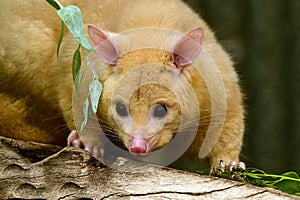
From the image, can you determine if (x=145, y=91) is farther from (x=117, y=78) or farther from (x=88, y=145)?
(x=88, y=145)

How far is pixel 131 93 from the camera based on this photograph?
388 cm

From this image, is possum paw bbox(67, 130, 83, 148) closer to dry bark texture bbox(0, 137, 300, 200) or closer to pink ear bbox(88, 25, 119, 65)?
pink ear bbox(88, 25, 119, 65)

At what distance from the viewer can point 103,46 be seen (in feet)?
13.0

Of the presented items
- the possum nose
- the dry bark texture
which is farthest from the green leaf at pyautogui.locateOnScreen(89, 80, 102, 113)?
the possum nose

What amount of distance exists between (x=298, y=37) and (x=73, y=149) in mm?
3796

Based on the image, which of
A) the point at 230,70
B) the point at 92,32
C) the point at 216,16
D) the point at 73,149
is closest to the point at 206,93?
the point at 230,70

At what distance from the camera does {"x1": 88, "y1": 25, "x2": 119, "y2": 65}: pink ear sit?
12.6 ft

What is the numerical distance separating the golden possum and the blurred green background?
2030mm

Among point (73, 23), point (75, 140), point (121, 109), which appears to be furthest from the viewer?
point (75, 140)

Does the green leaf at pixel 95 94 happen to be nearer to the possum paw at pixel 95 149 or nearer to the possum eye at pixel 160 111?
the possum eye at pixel 160 111

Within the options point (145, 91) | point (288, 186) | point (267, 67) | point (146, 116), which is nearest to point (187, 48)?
point (145, 91)

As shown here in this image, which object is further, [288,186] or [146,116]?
[146,116]

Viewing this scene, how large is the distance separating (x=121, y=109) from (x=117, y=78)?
7.2 inches

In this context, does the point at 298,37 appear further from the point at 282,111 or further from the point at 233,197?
the point at 233,197
